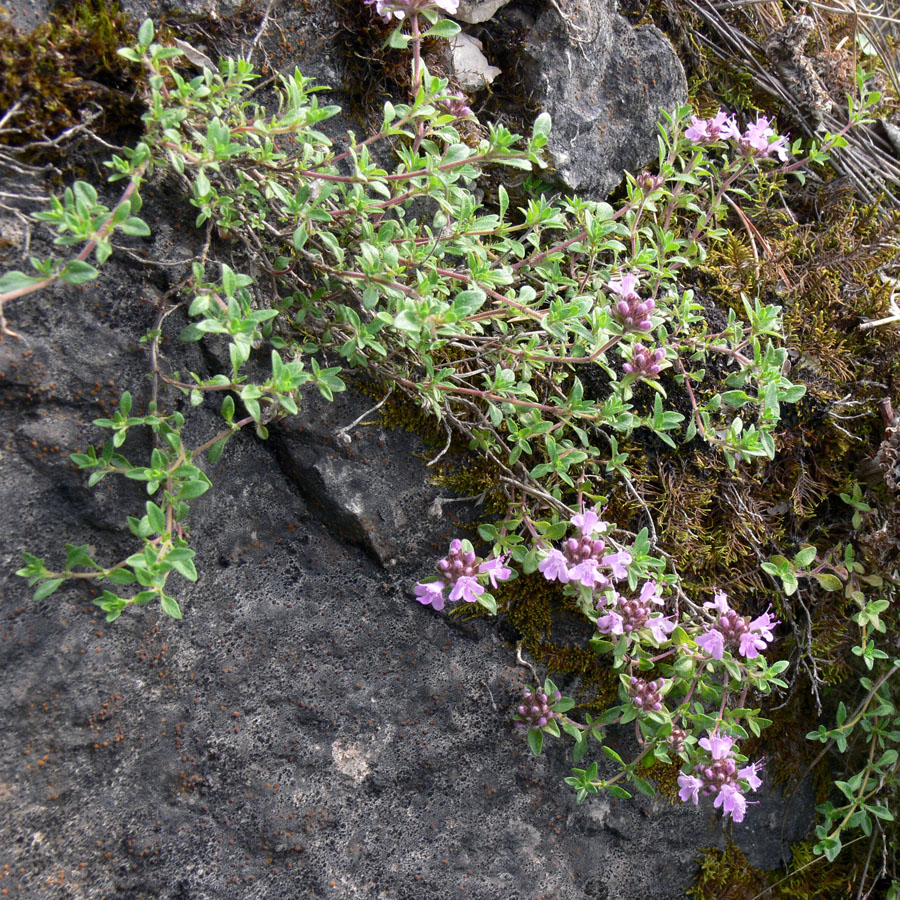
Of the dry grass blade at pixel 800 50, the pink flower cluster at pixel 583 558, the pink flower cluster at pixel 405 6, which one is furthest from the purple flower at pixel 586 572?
the dry grass blade at pixel 800 50

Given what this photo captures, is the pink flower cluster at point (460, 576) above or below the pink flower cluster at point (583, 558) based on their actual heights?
Answer: below

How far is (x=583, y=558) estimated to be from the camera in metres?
1.93

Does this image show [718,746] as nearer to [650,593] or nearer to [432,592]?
[650,593]

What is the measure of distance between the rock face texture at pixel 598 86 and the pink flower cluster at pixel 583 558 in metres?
1.22

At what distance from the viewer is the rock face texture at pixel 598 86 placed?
2463 mm

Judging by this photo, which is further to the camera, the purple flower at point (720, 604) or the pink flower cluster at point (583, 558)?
the purple flower at point (720, 604)

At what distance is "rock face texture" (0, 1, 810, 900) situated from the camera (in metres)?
1.76

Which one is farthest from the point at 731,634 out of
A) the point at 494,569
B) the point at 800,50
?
the point at 800,50

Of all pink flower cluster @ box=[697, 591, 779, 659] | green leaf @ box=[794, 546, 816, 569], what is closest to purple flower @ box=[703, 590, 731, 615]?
pink flower cluster @ box=[697, 591, 779, 659]

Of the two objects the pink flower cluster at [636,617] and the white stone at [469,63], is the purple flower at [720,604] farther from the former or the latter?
the white stone at [469,63]

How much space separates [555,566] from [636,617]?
31 centimetres

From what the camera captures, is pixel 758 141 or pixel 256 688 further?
pixel 758 141

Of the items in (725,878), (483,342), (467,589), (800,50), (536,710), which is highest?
(800,50)

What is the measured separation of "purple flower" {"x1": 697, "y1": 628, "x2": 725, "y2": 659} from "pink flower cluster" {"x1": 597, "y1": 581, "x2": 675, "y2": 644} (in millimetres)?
108
